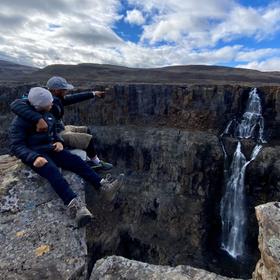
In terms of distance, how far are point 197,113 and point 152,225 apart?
44.9ft

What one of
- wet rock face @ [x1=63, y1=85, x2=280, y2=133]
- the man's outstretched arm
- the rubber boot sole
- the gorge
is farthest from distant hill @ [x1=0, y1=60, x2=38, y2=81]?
the rubber boot sole

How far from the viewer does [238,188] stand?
35.3 metres

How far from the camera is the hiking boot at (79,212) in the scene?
6559 millimetres

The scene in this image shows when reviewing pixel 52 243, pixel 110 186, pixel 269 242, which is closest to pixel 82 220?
pixel 52 243

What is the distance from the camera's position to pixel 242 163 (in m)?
35.8

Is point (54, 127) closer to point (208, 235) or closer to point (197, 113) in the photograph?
point (208, 235)

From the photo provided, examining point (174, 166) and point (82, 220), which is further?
point (174, 166)

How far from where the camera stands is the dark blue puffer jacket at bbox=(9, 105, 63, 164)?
7.29m

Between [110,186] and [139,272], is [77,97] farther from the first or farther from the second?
[139,272]

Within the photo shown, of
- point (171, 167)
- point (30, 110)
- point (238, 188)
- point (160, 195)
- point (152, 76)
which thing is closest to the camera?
point (30, 110)

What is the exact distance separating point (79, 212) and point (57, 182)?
30.5 inches

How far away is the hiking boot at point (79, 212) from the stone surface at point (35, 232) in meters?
0.17

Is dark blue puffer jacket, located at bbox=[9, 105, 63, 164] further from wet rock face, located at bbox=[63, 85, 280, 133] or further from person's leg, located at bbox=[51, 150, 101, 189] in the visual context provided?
wet rock face, located at bbox=[63, 85, 280, 133]

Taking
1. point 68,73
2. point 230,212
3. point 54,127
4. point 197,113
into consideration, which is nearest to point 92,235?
point 230,212
